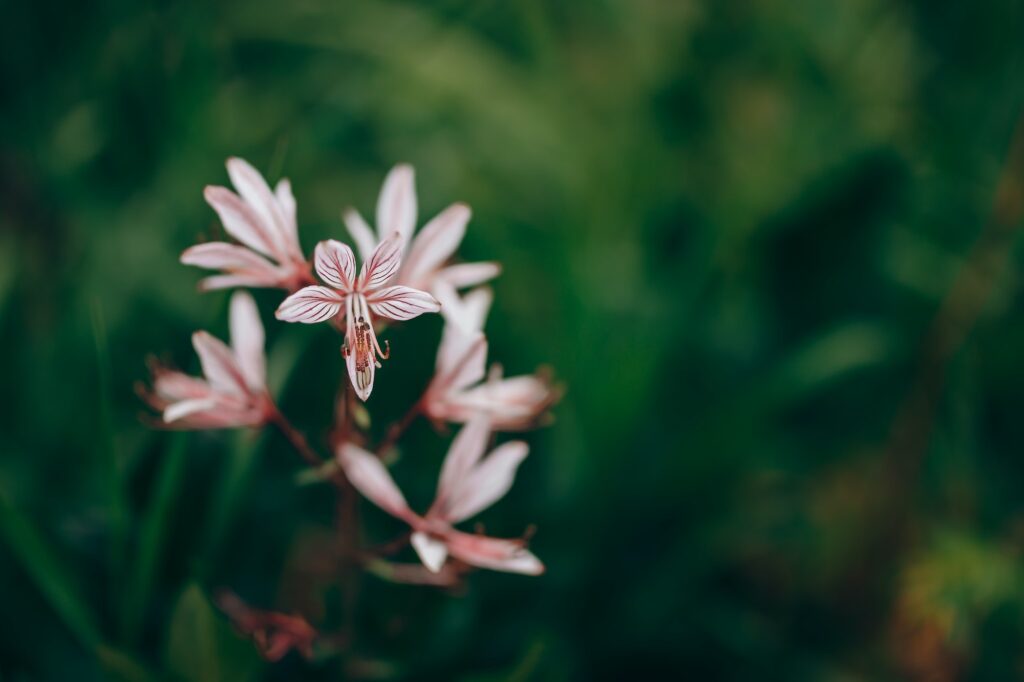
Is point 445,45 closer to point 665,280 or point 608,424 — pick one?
point 665,280

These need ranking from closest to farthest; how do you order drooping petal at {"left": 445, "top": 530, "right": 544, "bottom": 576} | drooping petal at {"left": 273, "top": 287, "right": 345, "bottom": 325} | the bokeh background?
drooping petal at {"left": 273, "top": 287, "right": 345, "bottom": 325}
drooping petal at {"left": 445, "top": 530, "right": 544, "bottom": 576}
the bokeh background

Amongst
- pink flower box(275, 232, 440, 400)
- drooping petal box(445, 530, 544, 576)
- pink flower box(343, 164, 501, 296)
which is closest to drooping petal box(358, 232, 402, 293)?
pink flower box(275, 232, 440, 400)

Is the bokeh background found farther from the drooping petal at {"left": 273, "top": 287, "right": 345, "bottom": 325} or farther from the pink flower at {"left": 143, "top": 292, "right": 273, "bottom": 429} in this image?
the drooping petal at {"left": 273, "top": 287, "right": 345, "bottom": 325}

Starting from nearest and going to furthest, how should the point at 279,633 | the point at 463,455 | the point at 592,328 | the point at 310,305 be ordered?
the point at 310,305 < the point at 463,455 < the point at 279,633 < the point at 592,328

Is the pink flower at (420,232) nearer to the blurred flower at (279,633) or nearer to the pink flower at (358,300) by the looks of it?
the pink flower at (358,300)

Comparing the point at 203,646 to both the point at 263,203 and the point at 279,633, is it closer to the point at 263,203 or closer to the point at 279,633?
the point at 279,633

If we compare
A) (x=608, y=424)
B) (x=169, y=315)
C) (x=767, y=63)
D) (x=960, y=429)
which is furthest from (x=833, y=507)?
(x=169, y=315)

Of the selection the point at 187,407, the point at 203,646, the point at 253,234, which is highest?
the point at 253,234

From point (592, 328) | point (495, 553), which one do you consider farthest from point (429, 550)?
point (592, 328)
